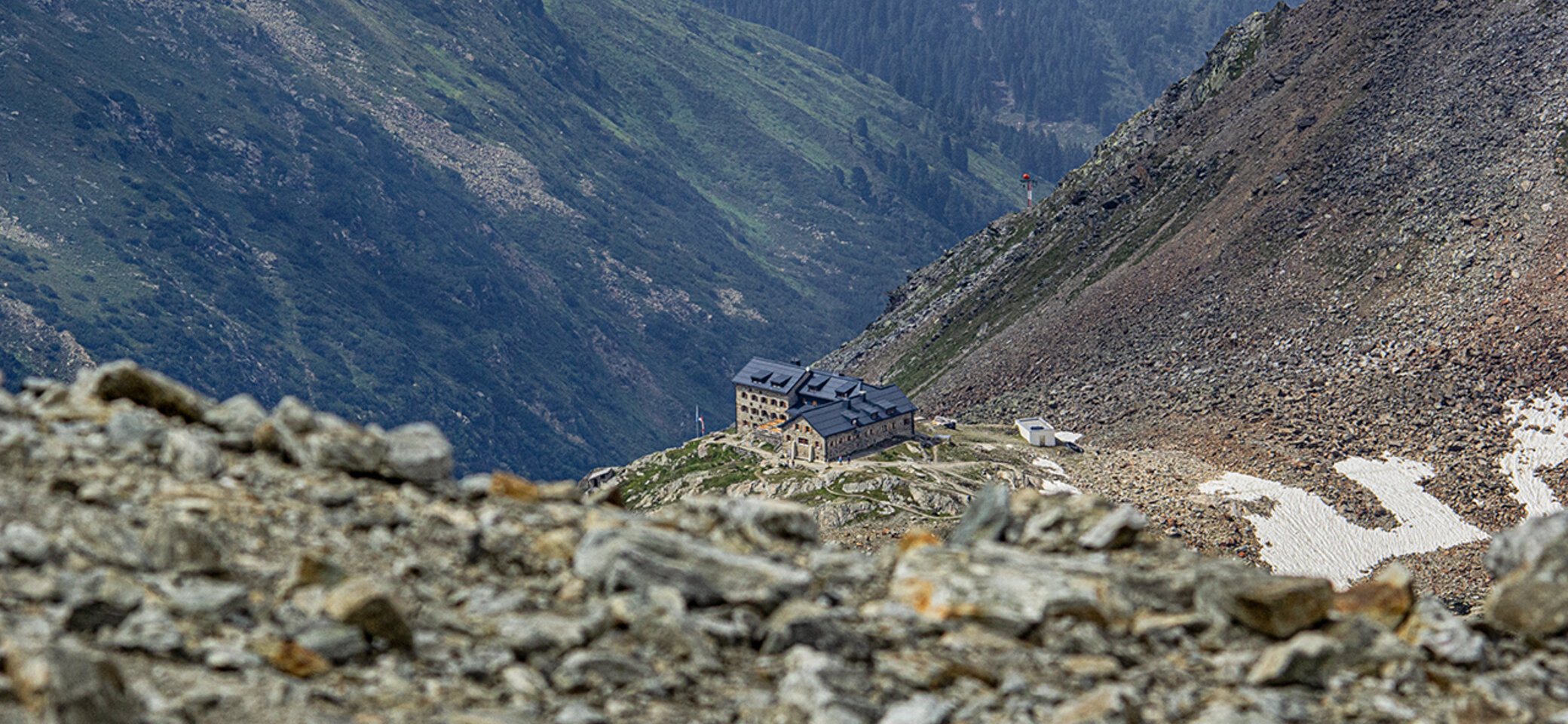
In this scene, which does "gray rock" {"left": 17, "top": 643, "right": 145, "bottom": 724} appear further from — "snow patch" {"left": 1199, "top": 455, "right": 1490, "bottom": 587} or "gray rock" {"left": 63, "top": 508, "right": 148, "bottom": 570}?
"snow patch" {"left": 1199, "top": 455, "right": 1490, "bottom": 587}

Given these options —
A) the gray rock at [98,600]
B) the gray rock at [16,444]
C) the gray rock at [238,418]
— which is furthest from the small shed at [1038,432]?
the gray rock at [98,600]

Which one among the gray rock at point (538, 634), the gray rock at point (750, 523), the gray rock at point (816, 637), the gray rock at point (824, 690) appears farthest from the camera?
the gray rock at point (750, 523)

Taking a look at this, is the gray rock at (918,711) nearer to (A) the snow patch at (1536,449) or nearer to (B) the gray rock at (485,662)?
(B) the gray rock at (485,662)

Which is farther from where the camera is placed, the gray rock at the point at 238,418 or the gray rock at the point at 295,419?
the gray rock at the point at 295,419

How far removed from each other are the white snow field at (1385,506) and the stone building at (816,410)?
34.1 meters

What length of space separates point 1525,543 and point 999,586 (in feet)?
33.7

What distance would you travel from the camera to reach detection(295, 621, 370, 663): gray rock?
2188 cm

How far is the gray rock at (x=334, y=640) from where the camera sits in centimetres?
2188

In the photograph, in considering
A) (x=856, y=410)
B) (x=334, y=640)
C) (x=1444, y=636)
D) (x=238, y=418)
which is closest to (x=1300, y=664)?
(x=1444, y=636)

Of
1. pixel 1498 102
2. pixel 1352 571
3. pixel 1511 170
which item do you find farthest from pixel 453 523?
pixel 1498 102

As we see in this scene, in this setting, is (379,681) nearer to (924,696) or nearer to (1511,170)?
(924,696)

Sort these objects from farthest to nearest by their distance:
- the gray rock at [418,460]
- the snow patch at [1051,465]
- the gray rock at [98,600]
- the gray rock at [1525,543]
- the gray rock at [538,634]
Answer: the snow patch at [1051,465], the gray rock at [418,460], the gray rock at [1525,543], the gray rock at [538,634], the gray rock at [98,600]

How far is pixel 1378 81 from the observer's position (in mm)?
182125

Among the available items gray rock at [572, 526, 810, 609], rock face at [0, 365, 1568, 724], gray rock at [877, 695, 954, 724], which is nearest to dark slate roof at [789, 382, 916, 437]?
rock face at [0, 365, 1568, 724]
